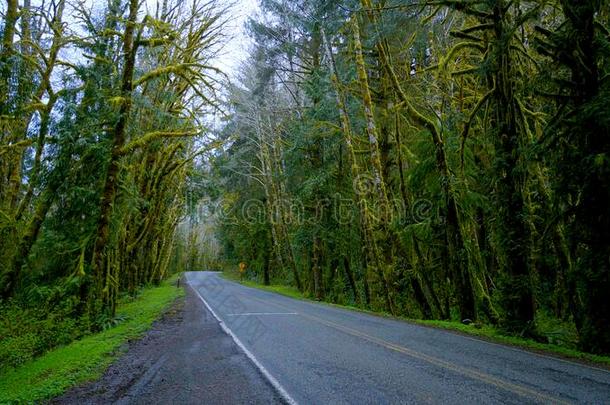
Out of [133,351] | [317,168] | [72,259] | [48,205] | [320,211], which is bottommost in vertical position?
[133,351]

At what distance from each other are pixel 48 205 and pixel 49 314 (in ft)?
10.9

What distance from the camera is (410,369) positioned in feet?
19.9

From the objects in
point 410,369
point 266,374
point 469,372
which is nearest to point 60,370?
point 266,374

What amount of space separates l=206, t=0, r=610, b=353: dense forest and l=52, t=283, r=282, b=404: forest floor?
6.53 metres

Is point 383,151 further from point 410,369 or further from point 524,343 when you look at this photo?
point 410,369

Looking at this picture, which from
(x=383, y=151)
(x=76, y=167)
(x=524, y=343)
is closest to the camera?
(x=524, y=343)

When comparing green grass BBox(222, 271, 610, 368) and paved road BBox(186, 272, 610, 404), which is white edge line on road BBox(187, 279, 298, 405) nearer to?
paved road BBox(186, 272, 610, 404)

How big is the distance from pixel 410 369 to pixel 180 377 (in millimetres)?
3487

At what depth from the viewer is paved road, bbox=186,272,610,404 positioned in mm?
4906

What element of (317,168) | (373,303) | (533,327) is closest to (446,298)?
(373,303)

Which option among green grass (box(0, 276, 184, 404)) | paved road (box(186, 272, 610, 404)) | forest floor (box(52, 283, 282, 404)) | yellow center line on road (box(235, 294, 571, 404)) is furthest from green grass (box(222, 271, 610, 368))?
green grass (box(0, 276, 184, 404))

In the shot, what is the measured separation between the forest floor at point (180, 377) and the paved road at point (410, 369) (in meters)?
0.43

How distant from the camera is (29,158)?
13.8m

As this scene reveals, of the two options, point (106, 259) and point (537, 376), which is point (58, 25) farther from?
point (537, 376)
